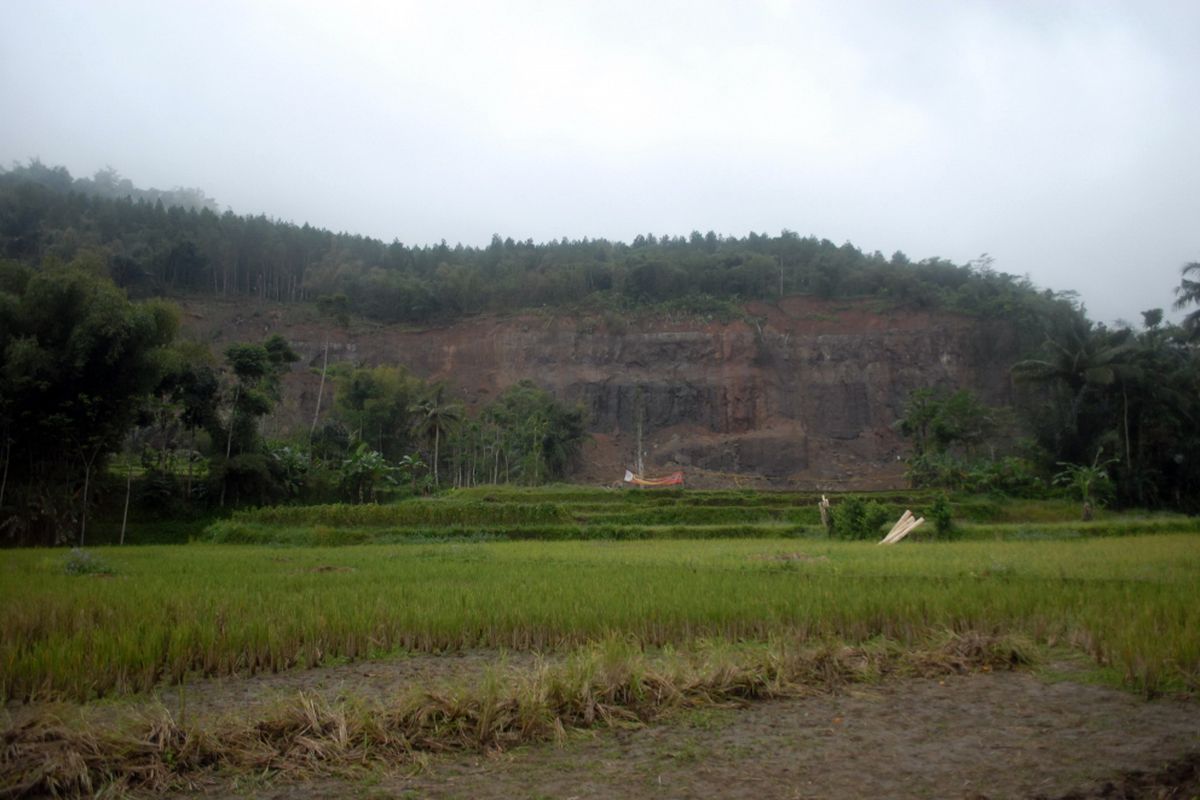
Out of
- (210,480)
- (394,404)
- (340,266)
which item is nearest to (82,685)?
(210,480)

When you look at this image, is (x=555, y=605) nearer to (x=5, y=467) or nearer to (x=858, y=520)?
(x=858, y=520)

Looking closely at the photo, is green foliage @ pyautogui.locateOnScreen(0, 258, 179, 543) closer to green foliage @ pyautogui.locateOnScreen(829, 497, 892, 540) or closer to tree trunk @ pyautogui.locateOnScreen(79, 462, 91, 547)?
tree trunk @ pyautogui.locateOnScreen(79, 462, 91, 547)

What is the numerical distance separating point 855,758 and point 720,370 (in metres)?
58.2

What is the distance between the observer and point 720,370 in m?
62.3

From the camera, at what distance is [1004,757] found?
4.75 meters

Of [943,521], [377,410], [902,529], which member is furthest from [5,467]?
[943,521]

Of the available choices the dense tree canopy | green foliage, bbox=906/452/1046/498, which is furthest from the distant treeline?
green foliage, bbox=906/452/1046/498

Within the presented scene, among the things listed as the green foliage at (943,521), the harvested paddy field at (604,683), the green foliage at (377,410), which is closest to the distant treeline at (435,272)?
the green foliage at (377,410)

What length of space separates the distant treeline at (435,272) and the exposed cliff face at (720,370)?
282 cm

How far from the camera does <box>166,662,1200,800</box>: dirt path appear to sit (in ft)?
14.2

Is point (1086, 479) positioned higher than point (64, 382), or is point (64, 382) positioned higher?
point (64, 382)

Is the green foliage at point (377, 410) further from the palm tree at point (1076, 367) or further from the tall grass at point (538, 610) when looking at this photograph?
the tall grass at point (538, 610)

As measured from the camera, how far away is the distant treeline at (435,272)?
61438mm

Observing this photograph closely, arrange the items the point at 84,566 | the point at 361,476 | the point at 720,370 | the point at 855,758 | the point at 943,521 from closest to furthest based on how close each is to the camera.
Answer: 1. the point at 855,758
2. the point at 84,566
3. the point at 943,521
4. the point at 361,476
5. the point at 720,370
